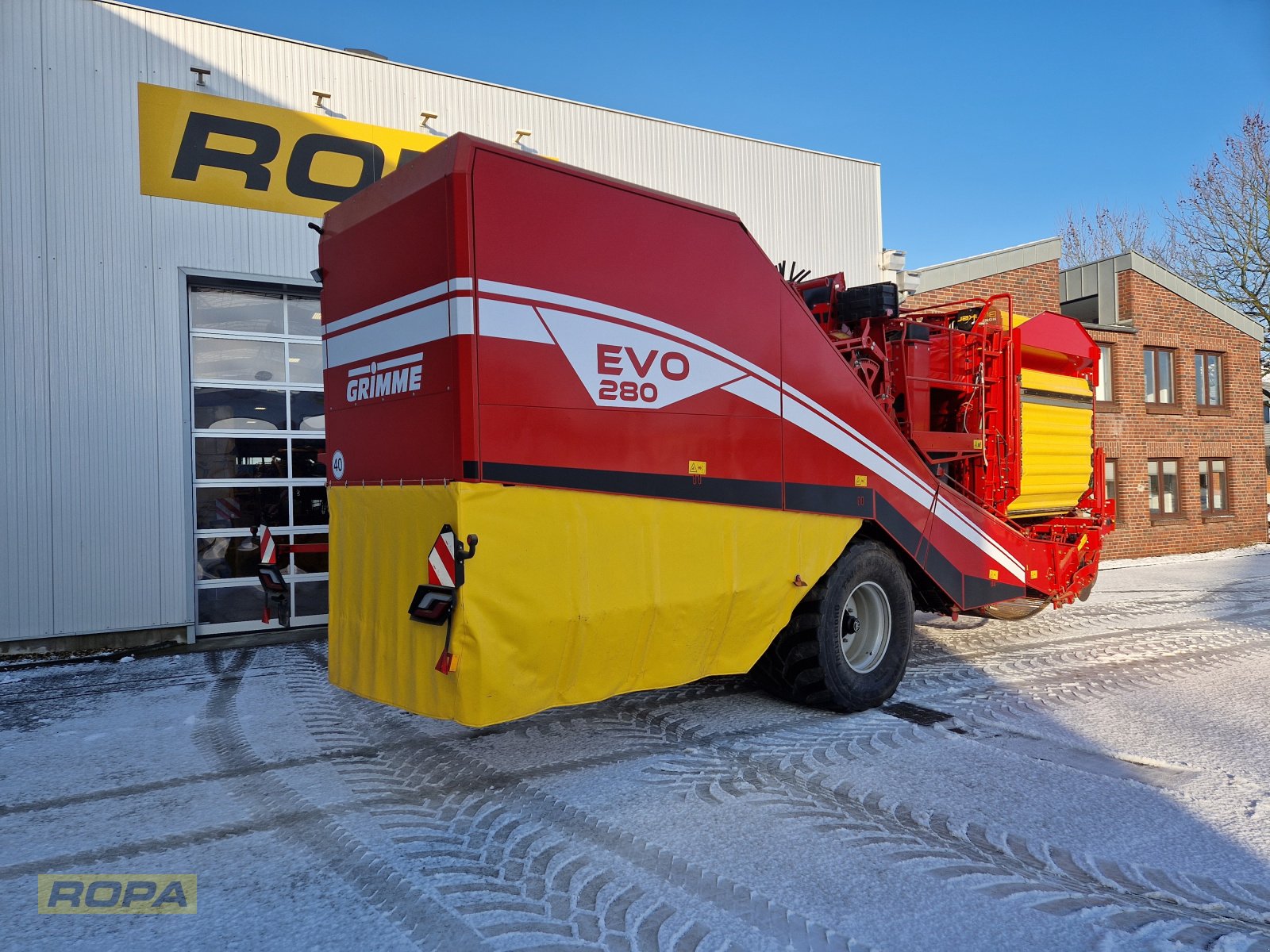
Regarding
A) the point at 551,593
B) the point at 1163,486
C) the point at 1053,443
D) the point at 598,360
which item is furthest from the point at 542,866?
the point at 1163,486

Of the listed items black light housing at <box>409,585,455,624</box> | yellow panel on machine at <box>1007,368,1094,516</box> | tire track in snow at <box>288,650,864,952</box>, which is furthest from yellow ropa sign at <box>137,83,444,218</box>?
yellow panel on machine at <box>1007,368,1094,516</box>

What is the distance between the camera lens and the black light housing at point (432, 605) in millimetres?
4023

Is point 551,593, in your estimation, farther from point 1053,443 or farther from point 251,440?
point 251,440

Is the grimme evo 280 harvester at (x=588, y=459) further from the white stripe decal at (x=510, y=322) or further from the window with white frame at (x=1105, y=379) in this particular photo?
the window with white frame at (x=1105, y=379)

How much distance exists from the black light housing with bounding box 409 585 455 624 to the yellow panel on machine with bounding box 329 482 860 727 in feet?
0.22

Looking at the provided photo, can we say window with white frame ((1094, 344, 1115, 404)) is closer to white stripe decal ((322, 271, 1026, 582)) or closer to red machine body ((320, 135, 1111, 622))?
white stripe decal ((322, 271, 1026, 582))

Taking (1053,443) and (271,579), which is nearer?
(271,579)

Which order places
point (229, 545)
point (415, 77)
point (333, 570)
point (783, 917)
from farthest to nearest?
point (415, 77), point (229, 545), point (333, 570), point (783, 917)

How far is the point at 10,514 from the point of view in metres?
8.05

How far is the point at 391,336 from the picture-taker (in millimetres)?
4559

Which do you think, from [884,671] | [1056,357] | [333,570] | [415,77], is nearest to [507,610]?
[333,570]

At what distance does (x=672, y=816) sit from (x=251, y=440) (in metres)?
7.09

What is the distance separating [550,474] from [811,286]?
3485 millimetres

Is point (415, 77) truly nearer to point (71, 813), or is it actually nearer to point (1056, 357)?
point (1056, 357)
